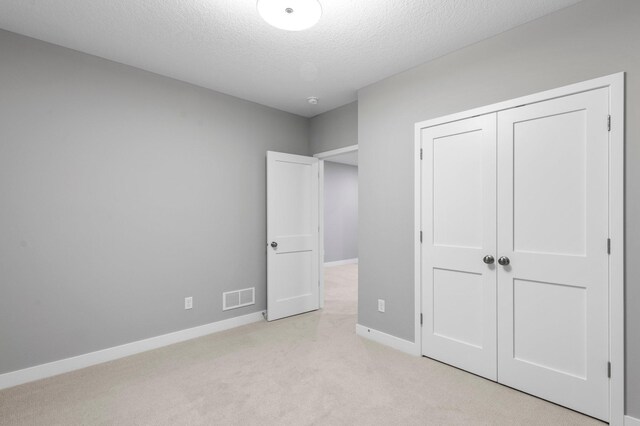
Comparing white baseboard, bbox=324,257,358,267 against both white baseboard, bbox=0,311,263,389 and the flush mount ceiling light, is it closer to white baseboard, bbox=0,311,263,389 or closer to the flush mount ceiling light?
white baseboard, bbox=0,311,263,389

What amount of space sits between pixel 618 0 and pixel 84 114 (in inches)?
154

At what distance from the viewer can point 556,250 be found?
2.13m

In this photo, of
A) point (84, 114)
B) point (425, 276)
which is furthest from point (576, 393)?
point (84, 114)

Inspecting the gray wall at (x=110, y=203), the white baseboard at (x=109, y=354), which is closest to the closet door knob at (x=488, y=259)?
the gray wall at (x=110, y=203)

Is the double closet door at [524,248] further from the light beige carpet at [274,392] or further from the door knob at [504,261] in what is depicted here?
the light beige carpet at [274,392]

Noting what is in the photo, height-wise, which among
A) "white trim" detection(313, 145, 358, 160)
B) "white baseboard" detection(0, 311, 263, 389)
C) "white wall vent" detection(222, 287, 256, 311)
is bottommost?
"white baseboard" detection(0, 311, 263, 389)

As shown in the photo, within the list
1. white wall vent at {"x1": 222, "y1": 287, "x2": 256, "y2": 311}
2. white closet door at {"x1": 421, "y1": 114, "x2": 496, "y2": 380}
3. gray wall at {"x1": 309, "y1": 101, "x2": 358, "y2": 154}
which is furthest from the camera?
gray wall at {"x1": 309, "y1": 101, "x2": 358, "y2": 154}

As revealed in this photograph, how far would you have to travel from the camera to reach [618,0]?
1.89 metres

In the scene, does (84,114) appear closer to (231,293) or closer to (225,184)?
(225,184)

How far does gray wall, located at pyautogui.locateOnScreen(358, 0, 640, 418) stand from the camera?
6.06 feet

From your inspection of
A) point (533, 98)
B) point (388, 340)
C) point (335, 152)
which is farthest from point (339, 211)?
point (533, 98)

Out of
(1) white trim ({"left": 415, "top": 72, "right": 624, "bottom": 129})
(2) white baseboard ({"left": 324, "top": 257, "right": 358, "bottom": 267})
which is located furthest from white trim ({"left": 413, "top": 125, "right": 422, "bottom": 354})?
(2) white baseboard ({"left": 324, "top": 257, "right": 358, "bottom": 267})

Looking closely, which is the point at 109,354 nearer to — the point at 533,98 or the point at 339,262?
the point at 533,98

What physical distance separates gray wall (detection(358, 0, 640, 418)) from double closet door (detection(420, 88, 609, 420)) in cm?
13
